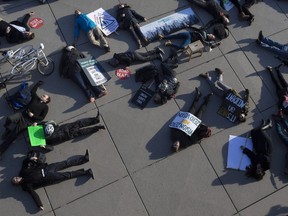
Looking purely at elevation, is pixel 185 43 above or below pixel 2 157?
above

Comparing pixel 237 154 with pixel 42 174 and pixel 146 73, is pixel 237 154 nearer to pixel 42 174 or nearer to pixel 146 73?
pixel 146 73

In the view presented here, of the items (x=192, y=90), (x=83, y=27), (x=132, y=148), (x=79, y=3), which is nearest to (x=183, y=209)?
(x=132, y=148)

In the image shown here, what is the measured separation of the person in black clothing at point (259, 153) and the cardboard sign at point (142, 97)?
12.3 feet

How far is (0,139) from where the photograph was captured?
13.5 m

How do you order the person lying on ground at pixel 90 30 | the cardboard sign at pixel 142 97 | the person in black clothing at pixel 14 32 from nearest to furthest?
1. the cardboard sign at pixel 142 97
2. the person in black clothing at pixel 14 32
3. the person lying on ground at pixel 90 30

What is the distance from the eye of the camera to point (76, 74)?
1433 centimetres

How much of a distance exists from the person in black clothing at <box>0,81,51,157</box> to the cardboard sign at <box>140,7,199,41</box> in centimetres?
479

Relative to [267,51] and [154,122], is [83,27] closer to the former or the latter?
[154,122]

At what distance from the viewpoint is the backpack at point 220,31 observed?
15.4 metres

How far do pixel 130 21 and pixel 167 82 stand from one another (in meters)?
3.03

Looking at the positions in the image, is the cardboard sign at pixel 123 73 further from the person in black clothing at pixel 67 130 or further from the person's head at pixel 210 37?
the person's head at pixel 210 37

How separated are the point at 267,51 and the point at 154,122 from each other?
555 centimetres

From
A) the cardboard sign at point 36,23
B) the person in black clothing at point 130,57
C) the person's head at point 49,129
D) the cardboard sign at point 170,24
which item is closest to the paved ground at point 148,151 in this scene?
the cardboard sign at point 36,23

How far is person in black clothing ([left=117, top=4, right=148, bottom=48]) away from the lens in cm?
1535
